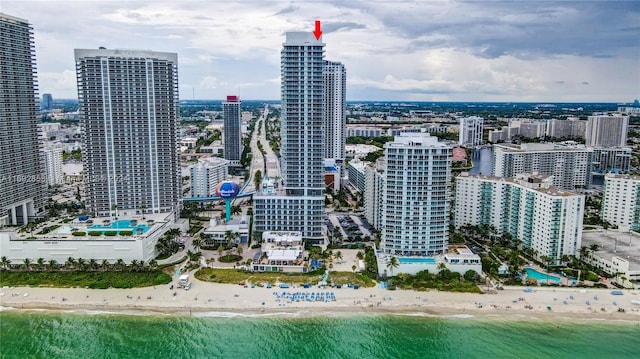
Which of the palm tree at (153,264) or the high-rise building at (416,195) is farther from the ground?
the high-rise building at (416,195)

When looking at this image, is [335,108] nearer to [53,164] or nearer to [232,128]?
[232,128]

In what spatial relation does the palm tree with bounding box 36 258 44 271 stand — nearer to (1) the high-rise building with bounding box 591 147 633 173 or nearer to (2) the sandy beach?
(2) the sandy beach

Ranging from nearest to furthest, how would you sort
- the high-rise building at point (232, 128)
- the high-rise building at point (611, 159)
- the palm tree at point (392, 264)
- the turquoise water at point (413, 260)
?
1. the palm tree at point (392, 264)
2. the turquoise water at point (413, 260)
3. the high-rise building at point (611, 159)
4. the high-rise building at point (232, 128)

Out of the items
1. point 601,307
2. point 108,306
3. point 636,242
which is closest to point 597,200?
point 636,242

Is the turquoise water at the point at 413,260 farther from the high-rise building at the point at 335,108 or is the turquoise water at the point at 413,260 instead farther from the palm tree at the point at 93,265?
the high-rise building at the point at 335,108

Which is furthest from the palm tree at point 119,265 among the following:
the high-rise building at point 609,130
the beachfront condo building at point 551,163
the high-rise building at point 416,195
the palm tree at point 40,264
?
the high-rise building at point 609,130

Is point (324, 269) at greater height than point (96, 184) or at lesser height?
lesser

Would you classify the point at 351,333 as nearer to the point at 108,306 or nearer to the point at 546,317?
the point at 546,317
